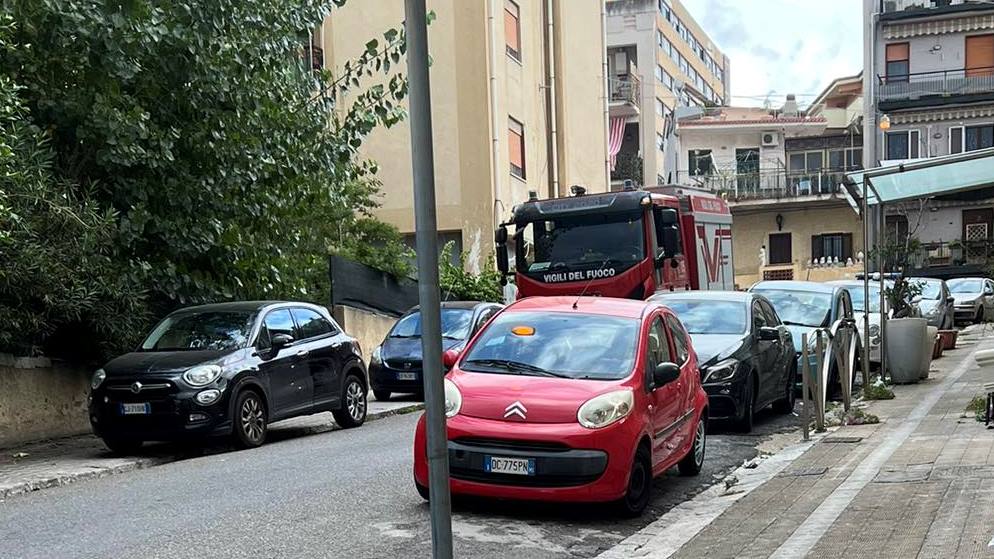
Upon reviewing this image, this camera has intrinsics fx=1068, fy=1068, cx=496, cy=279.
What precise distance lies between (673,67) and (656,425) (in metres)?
59.0

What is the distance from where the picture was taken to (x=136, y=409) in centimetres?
1173

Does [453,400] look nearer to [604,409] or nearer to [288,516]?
[604,409]

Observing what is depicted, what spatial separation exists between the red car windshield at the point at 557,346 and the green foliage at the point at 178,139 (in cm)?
554

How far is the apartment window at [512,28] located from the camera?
101ft

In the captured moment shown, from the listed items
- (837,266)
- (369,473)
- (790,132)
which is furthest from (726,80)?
(369,473)

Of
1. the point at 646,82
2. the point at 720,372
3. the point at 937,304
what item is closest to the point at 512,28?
the point at 937,304

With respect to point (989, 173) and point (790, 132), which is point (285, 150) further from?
point (790, 132)

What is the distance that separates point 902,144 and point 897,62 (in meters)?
3.66

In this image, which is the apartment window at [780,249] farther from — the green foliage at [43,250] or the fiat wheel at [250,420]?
the fiat wheel at [250,420]

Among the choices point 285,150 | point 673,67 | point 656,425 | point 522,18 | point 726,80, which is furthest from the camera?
point 726,80

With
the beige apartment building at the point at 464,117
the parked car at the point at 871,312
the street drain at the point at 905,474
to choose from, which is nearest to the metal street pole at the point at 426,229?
the street drain at the point at 905,474

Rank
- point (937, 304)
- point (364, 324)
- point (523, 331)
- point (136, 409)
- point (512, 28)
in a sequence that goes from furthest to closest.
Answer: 1. point (512, 28)
2. point (937, 304)
3. point (364, 324)
4. point (136, 409)
5. point (523, 331)

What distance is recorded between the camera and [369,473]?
10.0 metres

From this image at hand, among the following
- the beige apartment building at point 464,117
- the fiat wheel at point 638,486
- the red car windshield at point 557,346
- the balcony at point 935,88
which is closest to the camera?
the fiat wheel at point 638,486
